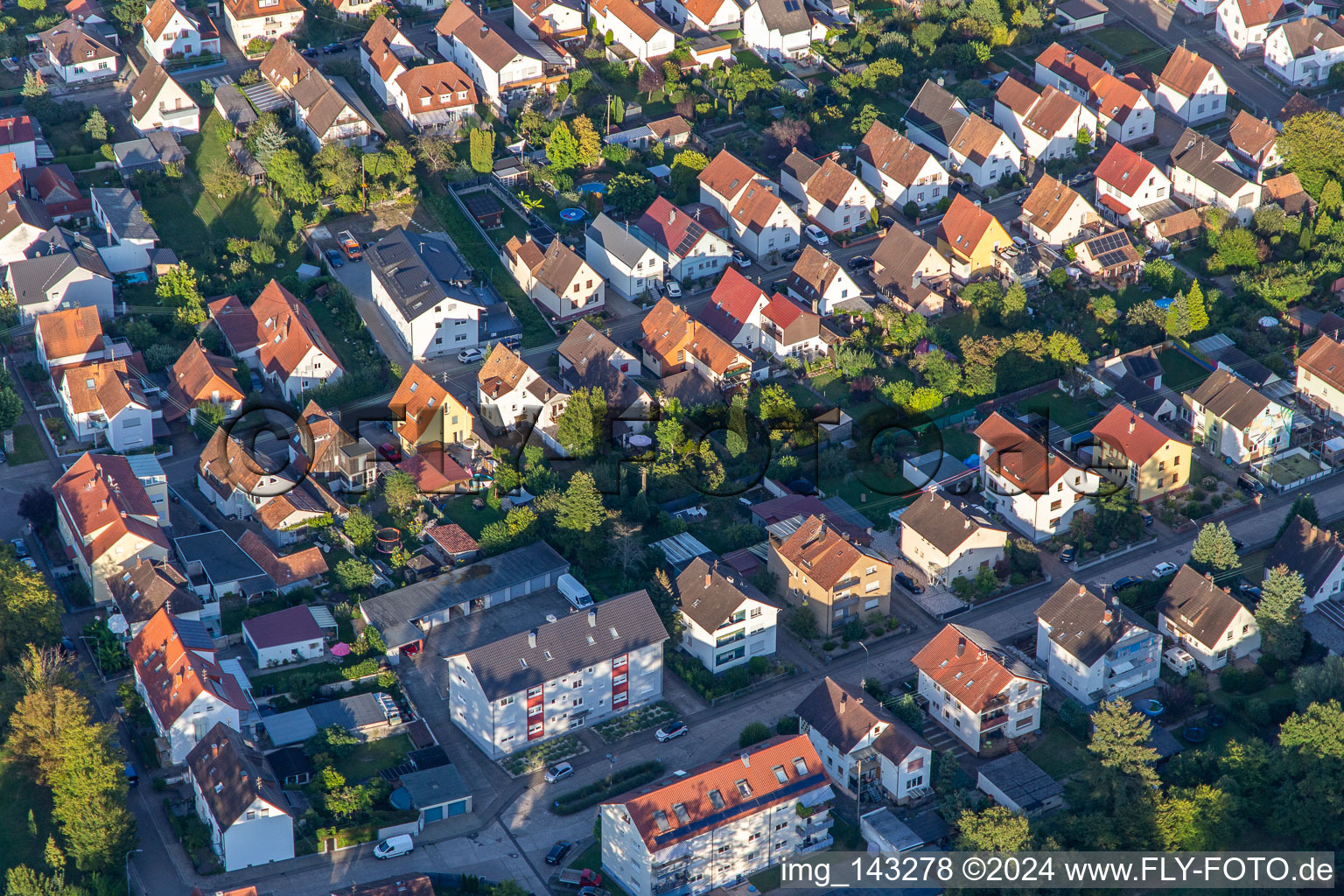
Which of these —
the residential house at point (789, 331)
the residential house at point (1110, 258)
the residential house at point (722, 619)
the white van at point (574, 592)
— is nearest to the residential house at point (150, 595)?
the white van at point (574, 592)

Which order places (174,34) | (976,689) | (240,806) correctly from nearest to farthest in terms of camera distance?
1. (240,806)
2. (976,689)
3. (174,34)

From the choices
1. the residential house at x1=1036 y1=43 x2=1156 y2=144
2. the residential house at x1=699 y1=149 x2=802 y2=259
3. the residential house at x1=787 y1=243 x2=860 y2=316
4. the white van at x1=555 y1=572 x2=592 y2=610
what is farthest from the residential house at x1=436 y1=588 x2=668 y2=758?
the residential house at x1=1036 y1=43 x2=1156 y2=144

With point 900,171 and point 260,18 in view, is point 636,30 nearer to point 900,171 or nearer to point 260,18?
point 900,171

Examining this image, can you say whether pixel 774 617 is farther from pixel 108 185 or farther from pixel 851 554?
pixel 108 185

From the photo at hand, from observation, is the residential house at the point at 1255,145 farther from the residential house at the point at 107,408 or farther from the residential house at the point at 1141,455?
the residential house at the point at 107,408

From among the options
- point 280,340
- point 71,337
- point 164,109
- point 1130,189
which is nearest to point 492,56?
point 164,109

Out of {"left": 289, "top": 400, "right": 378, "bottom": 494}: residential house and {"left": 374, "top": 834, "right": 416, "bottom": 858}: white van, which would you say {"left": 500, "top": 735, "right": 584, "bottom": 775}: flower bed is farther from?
{"left": 289, "top": 400, "right": 378, "bottom": 494}: residential house
